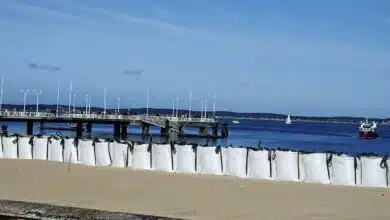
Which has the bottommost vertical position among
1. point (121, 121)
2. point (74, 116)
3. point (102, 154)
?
point (121, 121)

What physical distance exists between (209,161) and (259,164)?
84.5 inches

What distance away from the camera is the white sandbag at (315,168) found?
2208cm

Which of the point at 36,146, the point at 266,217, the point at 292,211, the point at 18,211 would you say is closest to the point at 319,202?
the point at 292,211

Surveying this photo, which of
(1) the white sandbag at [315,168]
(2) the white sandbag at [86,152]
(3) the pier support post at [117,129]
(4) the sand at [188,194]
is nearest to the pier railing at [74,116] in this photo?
(3) the pier support post at [117,129]

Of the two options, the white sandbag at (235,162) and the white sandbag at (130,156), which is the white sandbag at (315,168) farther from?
the white sandbag at (130,156)

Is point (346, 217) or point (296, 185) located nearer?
point (346, 217)

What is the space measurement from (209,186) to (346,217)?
693 cm

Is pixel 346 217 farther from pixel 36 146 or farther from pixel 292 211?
pixel 36 146

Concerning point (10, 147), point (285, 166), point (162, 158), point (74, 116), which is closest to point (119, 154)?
point (162, 158)

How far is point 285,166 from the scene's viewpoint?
894 inches

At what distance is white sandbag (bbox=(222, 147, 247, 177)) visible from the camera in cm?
2355

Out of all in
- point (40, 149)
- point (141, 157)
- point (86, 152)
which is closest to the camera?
point (141, 157)

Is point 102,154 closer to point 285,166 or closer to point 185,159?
point 185,159

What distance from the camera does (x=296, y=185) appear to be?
20438mm
